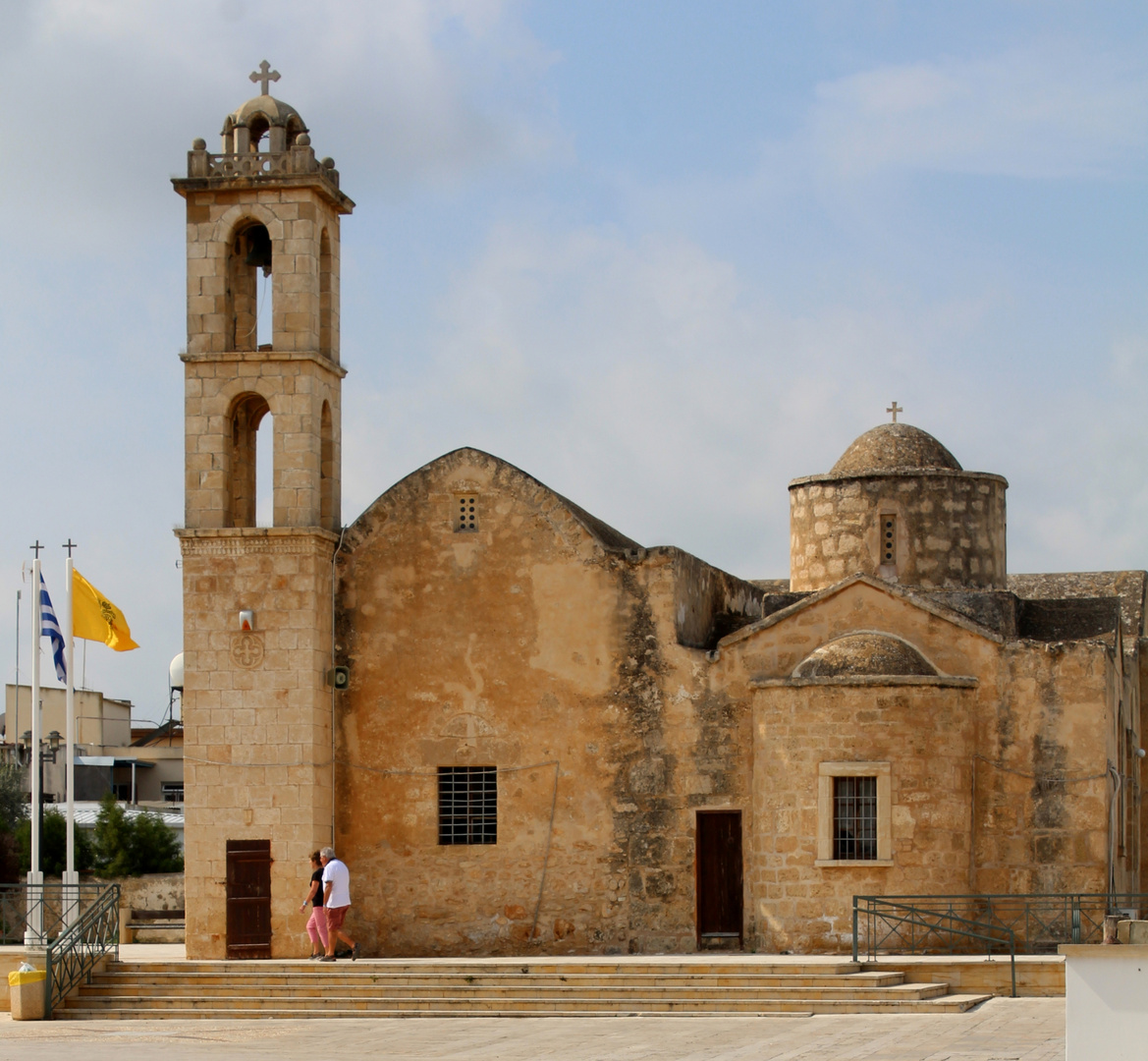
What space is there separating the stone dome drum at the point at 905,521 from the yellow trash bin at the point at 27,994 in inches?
Answer: 482

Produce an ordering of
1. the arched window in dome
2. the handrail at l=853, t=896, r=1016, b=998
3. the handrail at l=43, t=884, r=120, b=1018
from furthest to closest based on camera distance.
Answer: the arched window in dome < the handrail at l=853, t=896, r=1016, b=998 < the handrail at l=43, t=884, r=120, b=1018

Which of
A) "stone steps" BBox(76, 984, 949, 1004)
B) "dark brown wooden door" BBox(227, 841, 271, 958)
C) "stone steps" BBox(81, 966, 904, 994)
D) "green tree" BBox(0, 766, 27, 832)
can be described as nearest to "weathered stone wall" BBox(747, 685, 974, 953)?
"stone steps" BBox(81, 966, 904, 994)

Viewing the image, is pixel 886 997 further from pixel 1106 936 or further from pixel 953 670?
pixel 1106 936

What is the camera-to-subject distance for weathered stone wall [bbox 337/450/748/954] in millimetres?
23594

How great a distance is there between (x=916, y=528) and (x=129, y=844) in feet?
70.1

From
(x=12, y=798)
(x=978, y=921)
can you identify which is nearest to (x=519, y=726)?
(x=978, y=921)

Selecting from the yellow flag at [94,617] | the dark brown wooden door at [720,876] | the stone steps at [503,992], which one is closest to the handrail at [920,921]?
the stone steps at [503,992]

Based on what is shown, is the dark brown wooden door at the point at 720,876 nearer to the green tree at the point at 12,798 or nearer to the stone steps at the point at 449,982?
the stone steps at the point at 449,982

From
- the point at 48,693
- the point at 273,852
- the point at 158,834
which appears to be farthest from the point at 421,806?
the point at 48,693

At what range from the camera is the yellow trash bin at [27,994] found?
66.3ft

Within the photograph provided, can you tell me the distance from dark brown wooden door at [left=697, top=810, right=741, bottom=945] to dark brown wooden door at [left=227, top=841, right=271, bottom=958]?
212 inches

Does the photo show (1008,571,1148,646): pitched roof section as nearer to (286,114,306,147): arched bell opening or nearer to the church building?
the church building

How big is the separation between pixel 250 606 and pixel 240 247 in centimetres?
489

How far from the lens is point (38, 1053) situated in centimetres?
1661
